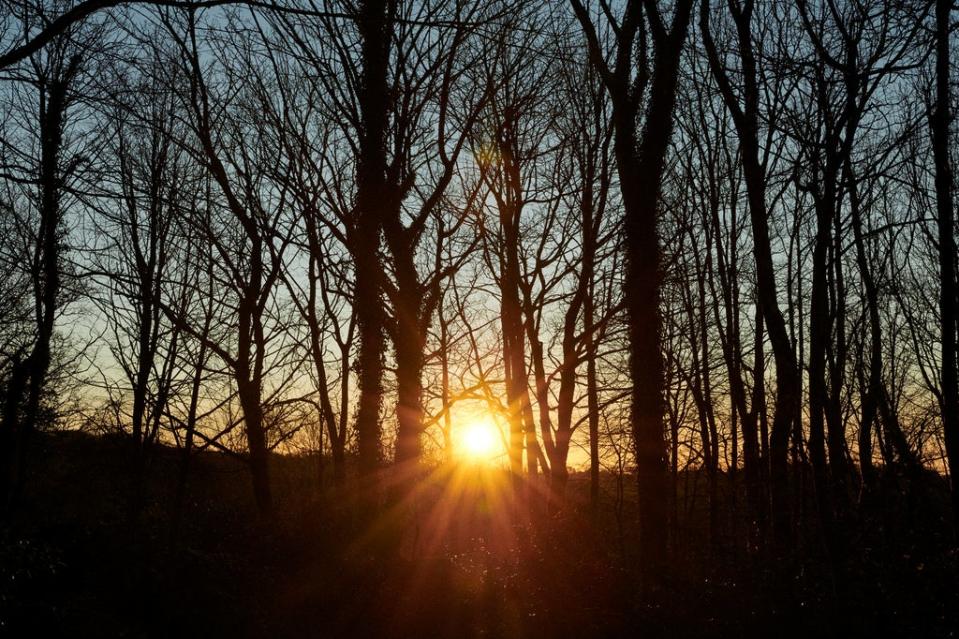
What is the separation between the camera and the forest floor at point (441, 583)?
24.5 feet

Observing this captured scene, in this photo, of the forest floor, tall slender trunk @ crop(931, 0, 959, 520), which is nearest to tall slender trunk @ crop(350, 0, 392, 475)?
the forest floor

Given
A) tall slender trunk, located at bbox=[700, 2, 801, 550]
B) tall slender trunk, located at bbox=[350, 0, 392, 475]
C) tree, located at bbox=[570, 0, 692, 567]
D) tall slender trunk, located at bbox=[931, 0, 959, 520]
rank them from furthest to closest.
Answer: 1. tall slender trunk, located at bbox=[350, 0, 392, 475]
2. tall slender trunk, located at bbox=[700, 2, 801, 550]
3. tree, located at bbox=[570, 0, 692, 567]
4. tall slender trunk, located at bbox=[931, 0, 959, 520]

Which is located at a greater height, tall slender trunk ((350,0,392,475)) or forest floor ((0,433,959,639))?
tall slender trunk ((350,0,392,475))

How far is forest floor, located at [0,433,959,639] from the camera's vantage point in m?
7.47

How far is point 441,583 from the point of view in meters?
10.2

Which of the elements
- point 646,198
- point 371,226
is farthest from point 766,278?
point 371,226

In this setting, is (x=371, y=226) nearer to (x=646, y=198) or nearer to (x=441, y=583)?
(x=646, y=198)

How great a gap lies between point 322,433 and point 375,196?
19.9m

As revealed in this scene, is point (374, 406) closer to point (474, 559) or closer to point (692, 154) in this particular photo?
point (474, 559)

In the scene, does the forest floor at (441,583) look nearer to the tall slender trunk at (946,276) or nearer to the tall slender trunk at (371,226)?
the tall slender trunk at (946,276)

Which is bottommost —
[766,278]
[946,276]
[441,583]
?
[441,583]

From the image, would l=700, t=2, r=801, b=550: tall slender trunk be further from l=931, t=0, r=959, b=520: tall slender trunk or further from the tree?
l=931, t=0, r=959, b=520: tall slender trunk

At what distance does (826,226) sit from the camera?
9586mm

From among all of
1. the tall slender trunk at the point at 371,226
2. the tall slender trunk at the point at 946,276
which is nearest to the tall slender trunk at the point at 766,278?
the tall slender trunk at the point at 946,276
